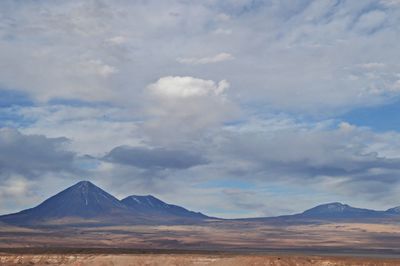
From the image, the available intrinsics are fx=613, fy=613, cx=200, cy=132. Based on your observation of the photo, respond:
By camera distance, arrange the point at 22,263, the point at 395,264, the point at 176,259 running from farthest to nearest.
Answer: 1. the point at 22,263
2. the point at 176,259
3. the point at 395,264

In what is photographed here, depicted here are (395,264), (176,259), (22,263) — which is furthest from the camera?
(22,263)

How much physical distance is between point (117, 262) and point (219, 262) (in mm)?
23379

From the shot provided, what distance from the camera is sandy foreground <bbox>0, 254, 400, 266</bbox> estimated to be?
130 metres

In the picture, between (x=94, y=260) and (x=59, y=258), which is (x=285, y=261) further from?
(x=59, y=258)

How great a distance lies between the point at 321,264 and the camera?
12925 cm

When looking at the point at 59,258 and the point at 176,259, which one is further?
the point at 59,258

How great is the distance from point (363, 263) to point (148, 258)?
47.2 m

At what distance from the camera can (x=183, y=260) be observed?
137125mm

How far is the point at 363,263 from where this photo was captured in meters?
131

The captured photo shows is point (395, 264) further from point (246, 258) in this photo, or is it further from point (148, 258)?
point (148, 258)

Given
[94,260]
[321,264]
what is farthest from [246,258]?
[94,260]

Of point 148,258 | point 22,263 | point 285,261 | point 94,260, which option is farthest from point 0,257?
point 285,261

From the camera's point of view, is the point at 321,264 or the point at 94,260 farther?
the point at 94,260

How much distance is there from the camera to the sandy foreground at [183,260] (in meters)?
130
